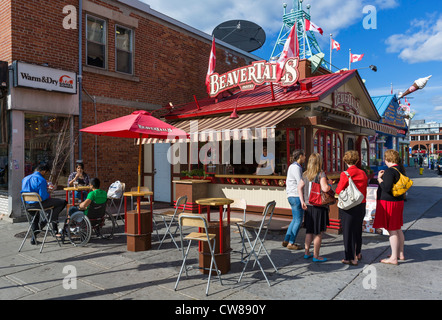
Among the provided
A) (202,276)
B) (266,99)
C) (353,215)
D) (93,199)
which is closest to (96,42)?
(266,99)

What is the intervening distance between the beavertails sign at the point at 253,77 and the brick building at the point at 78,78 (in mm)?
2329

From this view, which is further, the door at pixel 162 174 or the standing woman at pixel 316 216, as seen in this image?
the door at pixel 162 174

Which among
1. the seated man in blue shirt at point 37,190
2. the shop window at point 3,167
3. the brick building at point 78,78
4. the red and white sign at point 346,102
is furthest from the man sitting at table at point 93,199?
the red and white sign at point 346,102

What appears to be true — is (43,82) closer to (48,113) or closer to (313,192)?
(48,113)

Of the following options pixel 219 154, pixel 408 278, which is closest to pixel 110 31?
pixel 219 154

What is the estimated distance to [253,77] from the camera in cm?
970

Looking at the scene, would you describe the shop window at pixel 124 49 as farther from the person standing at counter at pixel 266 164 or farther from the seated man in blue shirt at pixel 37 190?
the seated man in blue shirt at pixel 37 190

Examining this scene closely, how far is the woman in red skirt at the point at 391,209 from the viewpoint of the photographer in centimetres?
484

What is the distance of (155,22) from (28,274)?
998 centimetres

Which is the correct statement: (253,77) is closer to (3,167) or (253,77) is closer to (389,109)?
(3,167)

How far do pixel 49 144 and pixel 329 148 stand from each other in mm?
8703
